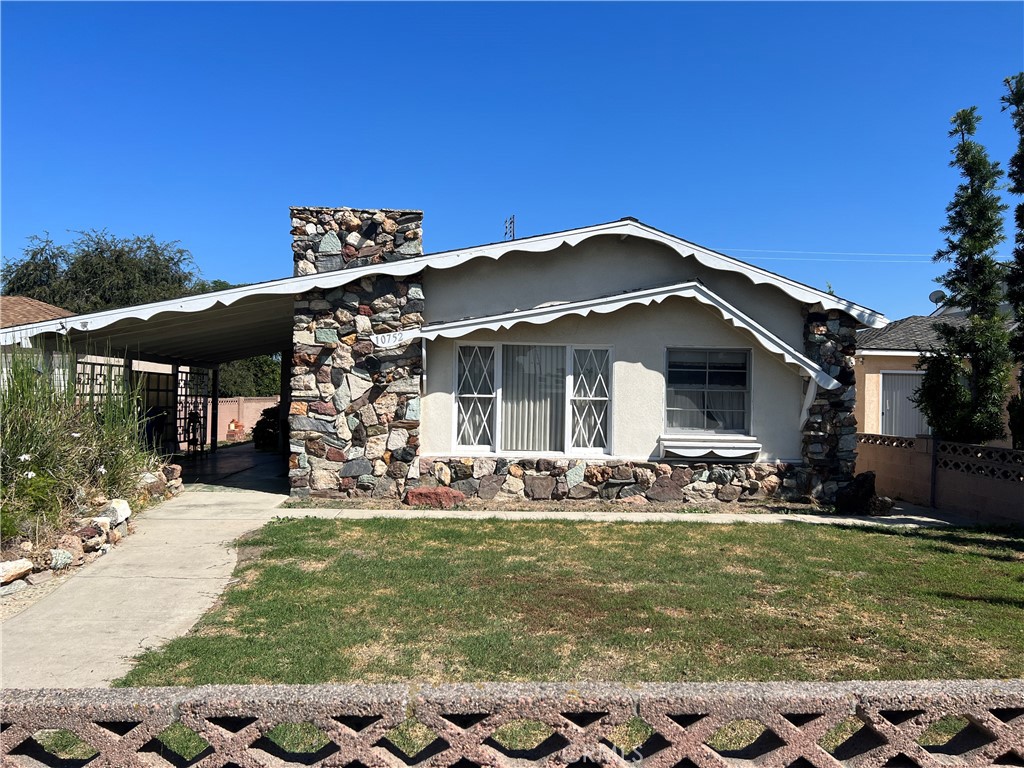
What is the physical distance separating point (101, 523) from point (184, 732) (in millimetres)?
4550

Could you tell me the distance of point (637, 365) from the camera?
1105 centimetres

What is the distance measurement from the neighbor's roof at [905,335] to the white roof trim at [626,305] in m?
4.86

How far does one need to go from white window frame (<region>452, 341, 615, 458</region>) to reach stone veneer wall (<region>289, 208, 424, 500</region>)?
2.05 ft

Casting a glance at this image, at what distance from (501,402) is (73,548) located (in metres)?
5.84

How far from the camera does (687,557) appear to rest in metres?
7.56

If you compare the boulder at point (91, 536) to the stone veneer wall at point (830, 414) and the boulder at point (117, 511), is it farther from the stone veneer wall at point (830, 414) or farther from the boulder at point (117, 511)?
the stone veneer wall at point (830, 414)

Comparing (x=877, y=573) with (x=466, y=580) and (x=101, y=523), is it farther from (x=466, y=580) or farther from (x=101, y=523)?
(x=101, y=523)

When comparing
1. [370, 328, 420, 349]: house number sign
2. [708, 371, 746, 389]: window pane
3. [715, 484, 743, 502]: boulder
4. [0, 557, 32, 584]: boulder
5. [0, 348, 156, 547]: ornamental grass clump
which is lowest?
[0, 557, 32, 584]: boulder

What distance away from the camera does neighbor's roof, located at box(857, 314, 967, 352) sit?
14.8 metres

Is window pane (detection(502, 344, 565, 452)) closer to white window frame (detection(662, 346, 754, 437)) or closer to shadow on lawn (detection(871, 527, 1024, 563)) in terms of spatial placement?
white window frame (detection(662, 346, 754, 437))

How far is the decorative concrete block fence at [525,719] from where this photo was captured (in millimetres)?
2502

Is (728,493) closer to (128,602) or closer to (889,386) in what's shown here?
(889,386)

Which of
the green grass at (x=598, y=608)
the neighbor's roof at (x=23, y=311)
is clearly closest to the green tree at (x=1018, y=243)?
the green grass at (x=598, y=608)

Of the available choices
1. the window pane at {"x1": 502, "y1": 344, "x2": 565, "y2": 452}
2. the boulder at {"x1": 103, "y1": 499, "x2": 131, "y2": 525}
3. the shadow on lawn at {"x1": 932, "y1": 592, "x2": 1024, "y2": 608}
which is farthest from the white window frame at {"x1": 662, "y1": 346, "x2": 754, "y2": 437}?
the boulder at {"x1": 103, "y1": 499, "x2": 131, "y2": 525}
